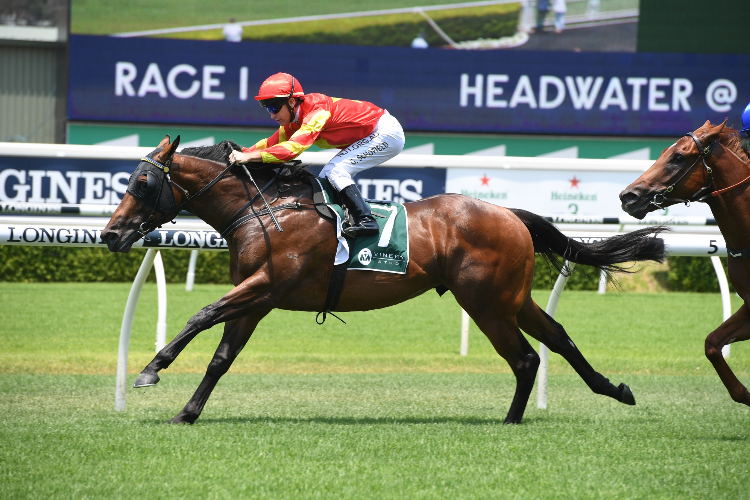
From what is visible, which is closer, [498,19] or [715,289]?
[715,289]

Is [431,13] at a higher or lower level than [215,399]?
higher

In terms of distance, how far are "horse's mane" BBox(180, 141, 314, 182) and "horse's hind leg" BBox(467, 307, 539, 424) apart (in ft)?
3.98

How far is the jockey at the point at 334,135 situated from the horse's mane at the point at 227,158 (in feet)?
0.31

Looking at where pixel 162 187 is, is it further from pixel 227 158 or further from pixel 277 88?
pixel 277 88

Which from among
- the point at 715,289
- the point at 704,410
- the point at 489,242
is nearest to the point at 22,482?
the point at 489,242

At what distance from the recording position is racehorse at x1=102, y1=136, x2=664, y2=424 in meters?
4.35

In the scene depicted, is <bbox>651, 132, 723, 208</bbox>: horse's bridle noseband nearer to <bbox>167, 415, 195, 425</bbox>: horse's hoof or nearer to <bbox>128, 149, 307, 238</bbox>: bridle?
<bbox>128, 149, 307, 238</bbox>: bridle

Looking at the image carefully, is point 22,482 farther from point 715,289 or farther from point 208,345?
point 715,289

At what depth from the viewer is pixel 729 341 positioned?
14.6 feet

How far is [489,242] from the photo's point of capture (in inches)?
181

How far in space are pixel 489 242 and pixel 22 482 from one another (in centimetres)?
260

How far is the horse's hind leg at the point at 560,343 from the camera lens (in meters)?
4.70

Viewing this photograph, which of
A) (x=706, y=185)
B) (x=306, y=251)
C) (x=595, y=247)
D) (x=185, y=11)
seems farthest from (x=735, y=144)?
(x=185, y=11)

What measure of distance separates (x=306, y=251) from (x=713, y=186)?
7.04 feet
